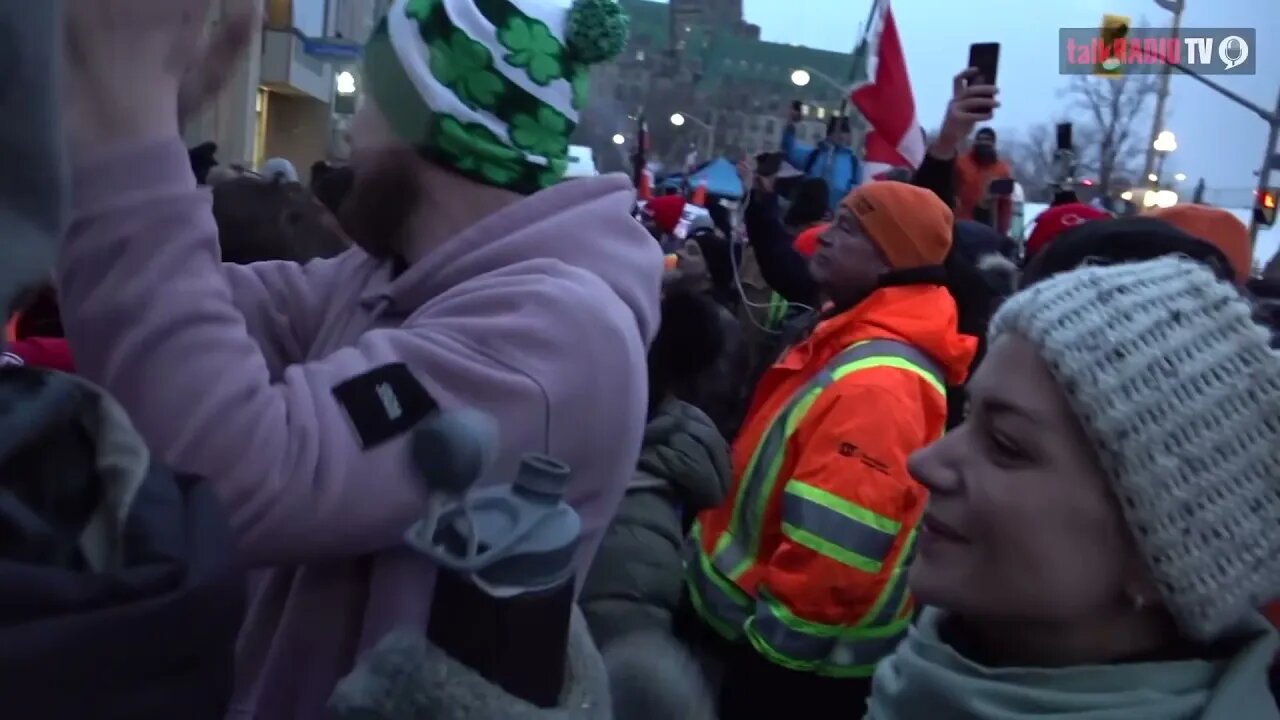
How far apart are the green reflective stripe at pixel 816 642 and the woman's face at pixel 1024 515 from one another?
1382mm

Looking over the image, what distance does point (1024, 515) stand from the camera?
1.65 meters

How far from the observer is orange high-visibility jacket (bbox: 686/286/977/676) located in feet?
10.0

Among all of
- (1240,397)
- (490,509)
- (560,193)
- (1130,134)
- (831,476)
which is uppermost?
(1130,134)

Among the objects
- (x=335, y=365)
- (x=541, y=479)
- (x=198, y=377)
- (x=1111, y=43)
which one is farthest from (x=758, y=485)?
(x=1111, y=43)

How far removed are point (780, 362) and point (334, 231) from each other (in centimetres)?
131

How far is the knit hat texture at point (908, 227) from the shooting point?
149 inches

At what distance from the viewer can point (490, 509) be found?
44.1 inches

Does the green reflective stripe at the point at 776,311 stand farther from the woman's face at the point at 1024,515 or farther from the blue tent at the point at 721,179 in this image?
the blue tent at the point at 721,179

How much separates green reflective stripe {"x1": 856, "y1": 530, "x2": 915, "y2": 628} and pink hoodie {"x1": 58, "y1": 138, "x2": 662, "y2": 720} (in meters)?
1.55

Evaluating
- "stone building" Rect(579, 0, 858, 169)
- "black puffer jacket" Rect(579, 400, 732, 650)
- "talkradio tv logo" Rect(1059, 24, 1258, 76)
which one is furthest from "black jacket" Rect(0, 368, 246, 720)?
"stone building" Rect(579, 0, 858, 169)

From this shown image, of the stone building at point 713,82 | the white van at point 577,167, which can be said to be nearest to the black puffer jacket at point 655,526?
the white van at point 577,167

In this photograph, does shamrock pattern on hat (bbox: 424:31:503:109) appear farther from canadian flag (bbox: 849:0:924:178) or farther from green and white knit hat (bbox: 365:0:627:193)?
canadian flag (bbox: 849:0:924:178)

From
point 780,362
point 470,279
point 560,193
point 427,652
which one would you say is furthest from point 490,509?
point 780,362

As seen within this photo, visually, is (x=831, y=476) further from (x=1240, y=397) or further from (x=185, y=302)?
(x=185, y=302)
